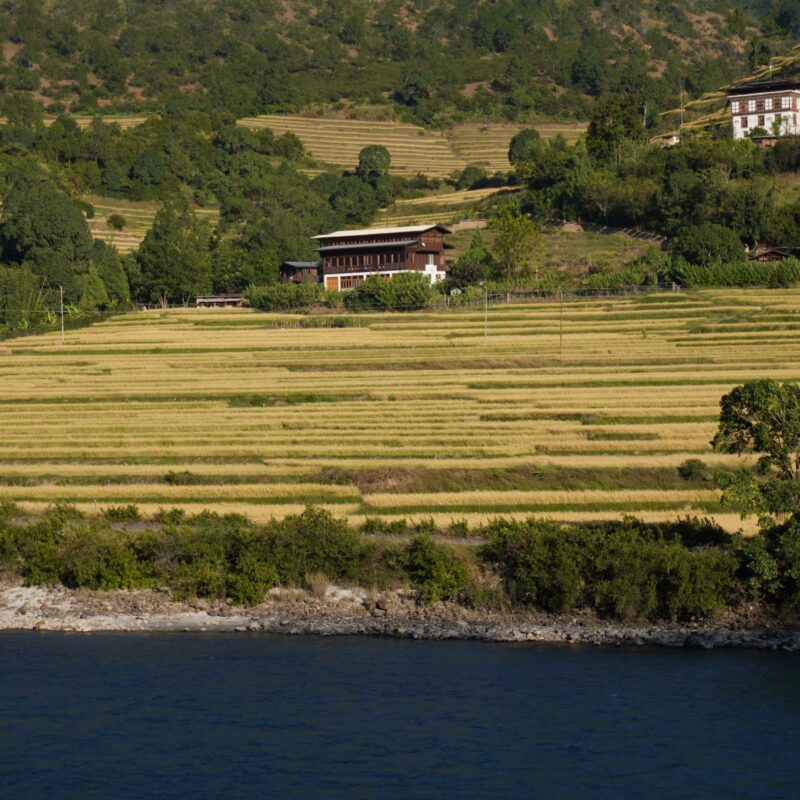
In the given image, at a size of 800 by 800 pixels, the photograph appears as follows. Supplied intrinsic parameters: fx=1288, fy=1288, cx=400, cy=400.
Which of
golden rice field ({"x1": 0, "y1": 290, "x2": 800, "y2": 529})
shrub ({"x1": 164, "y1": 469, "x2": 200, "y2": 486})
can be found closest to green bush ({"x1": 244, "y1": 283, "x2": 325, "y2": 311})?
golden rice field ({"x1": 0, "y1": 290, "x2": 800, "y2": 529})

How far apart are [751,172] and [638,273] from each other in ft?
88.7

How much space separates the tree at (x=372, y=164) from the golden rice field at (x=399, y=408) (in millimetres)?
73098

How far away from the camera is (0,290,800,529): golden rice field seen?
190 feet

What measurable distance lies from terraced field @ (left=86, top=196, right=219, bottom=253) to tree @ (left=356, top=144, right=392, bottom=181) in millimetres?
24324

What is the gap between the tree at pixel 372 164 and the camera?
603 feet

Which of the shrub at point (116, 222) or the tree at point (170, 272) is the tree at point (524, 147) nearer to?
the shrub at point (116, 222)

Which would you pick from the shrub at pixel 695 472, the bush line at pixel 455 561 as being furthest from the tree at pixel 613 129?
the bush line at pixel 455 561

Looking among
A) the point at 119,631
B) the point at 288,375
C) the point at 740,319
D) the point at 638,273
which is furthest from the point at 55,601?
the point at 638,273

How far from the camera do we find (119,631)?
43.5 meters

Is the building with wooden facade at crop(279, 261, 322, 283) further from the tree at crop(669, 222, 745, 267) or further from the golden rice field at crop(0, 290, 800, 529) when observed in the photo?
Result: the tree at crop(669, 222, 745, 267)

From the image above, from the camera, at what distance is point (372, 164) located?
603ft

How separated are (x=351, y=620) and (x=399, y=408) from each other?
3294 centimetres

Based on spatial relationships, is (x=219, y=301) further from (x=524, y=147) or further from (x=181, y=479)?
(x=181, y=479)

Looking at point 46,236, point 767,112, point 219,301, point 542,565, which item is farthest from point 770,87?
point 542,565
